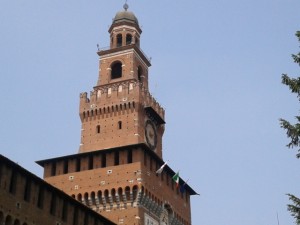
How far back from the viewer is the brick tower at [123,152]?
44875 millimetres

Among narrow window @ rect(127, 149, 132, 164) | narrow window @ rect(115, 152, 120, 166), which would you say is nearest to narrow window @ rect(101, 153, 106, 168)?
narrow window @ rect(115, 152, 120, 166)

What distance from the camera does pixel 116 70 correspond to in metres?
55.0

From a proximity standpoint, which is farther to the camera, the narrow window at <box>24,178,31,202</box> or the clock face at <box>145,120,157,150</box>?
the clock face at <box>145,120,157,150</box>

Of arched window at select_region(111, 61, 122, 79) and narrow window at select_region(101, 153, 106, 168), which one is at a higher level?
arched window at select_region(111, 61, 122, 79)

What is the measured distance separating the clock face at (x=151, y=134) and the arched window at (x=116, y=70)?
598 cm

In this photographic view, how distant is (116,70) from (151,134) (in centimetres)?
770

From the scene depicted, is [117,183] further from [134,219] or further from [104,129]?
[104,129]

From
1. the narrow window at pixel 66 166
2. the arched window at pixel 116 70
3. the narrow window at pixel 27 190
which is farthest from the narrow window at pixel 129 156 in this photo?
the narrow window at pixel 27 190

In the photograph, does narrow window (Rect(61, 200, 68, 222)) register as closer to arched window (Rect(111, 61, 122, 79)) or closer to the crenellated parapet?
the crenellated parapet

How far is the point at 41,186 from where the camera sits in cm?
3291

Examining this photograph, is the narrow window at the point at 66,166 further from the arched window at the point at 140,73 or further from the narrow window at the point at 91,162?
the arched window at the point at 140,73

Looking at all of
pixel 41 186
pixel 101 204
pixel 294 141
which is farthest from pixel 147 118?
pixel 294 141

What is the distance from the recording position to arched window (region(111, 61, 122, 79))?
54531mm

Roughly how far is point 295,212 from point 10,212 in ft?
51.4
